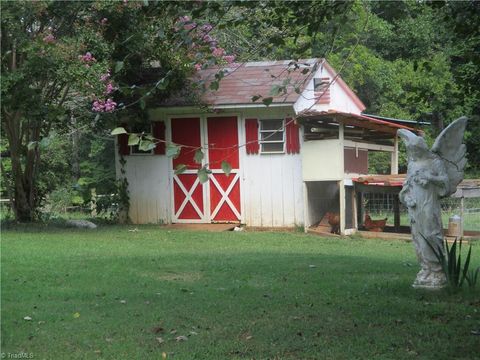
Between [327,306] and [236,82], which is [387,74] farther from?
[327,306]

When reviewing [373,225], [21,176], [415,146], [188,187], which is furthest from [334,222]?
[415,146]

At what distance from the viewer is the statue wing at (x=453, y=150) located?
734cm

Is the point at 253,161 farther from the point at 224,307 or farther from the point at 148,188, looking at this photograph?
the point at 224,307

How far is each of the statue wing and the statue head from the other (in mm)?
157

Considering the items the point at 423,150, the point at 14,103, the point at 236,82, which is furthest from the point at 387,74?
the point at 423,150

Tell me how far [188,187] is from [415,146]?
10.6 metres

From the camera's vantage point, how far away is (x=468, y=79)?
6535 millimetres

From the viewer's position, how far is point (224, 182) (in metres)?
17.1

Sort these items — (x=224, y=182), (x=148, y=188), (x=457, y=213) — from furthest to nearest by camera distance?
(x=457, y=213), (x=148, y=188), (x=224, y=182)

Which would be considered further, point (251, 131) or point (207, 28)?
point (251, 131)

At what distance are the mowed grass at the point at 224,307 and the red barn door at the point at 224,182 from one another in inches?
225

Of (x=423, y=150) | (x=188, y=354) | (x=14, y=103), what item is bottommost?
(x=188, y=354)

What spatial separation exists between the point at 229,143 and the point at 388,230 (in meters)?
4.56

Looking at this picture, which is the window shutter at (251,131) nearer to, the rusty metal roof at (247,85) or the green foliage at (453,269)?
the rusty metal roof at (247,85)
